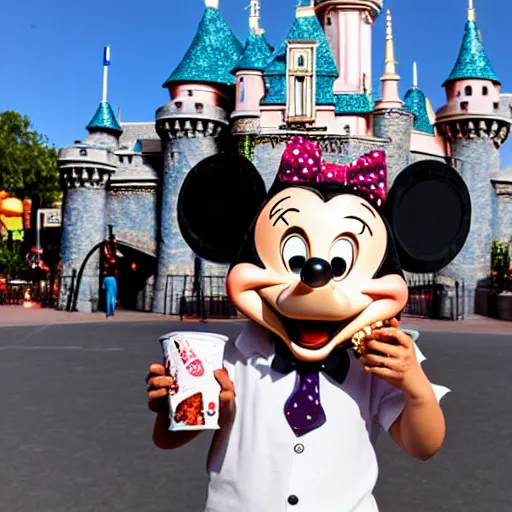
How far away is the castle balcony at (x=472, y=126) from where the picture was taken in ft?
73.5

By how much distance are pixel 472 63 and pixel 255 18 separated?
7121mm

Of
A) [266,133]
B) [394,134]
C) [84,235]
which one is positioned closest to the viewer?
[266,133]

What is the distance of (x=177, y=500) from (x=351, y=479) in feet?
7.59

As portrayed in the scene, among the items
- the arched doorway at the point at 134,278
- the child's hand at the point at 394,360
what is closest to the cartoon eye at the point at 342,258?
the child's hand at the point at 394,360

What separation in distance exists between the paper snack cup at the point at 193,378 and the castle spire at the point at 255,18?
882 inches

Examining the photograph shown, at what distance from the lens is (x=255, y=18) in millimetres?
24906

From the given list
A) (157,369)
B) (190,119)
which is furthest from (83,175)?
(157,369)

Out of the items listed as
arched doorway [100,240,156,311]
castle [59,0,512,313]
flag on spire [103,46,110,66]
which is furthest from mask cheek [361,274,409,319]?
flag on spire [103,46,110,66]

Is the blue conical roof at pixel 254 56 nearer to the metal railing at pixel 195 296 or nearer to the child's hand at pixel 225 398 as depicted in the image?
the metal railing at pixel 195 296

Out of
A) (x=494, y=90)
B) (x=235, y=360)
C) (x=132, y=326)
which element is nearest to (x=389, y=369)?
(x=235, y=360)

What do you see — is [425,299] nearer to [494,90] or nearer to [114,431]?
[494,90]

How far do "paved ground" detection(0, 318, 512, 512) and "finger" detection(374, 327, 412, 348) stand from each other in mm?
2284

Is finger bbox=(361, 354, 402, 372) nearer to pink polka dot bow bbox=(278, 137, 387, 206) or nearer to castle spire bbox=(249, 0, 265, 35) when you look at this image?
pink polka dot bow bbox=(278, 137, 387, 206)

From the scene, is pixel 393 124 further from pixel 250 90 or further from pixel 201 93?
pixel 201 93
